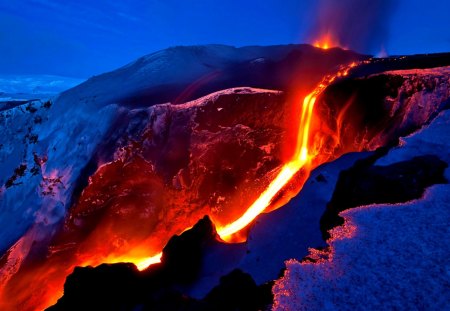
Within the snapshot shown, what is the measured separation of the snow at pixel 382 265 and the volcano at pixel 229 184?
0.08 ft

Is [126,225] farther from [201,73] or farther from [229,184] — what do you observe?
[201,73]

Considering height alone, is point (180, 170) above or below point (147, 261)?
above

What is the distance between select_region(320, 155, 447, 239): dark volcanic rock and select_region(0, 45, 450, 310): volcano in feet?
0.11

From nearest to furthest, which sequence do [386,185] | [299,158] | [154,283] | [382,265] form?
[382,265] → [386,185] → [154,283] → [299,158]

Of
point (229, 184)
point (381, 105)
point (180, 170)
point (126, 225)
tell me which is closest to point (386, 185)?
point (381, 105)

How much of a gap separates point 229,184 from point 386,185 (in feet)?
20.3

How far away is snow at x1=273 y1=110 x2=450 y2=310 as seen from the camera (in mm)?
3598

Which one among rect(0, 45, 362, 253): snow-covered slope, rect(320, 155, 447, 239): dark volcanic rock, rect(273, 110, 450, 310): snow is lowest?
rect(273, 110, 450, 310): snow

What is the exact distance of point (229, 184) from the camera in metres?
11.0

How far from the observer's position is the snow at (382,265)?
11.8 feet

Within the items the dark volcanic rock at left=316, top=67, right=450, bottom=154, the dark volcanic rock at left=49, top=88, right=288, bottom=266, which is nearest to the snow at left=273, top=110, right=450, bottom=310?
the dark volcanic rock at left=316, top=67, right=450, bottom=154

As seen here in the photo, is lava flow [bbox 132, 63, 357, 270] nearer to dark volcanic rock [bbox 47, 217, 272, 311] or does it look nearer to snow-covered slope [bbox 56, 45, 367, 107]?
snow-covered slope [bbox 56, 45, 367, 107]

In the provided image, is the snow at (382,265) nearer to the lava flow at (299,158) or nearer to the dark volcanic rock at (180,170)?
the lava flow at (299,158)

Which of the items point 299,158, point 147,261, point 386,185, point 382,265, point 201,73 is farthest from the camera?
point 201,73
